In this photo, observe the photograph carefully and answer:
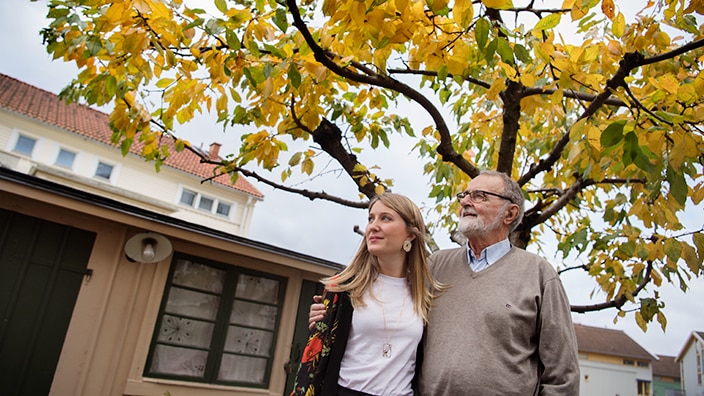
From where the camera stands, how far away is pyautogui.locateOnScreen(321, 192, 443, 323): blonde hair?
1.85 m

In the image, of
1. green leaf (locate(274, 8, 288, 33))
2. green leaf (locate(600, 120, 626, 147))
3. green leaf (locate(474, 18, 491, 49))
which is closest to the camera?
green leaf (locate(600, 120, 626, 147))

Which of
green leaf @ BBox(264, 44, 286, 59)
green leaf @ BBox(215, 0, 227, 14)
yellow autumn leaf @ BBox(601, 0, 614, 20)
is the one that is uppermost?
yellow autumn leaf @ BBox(601, 0, 614, 20)

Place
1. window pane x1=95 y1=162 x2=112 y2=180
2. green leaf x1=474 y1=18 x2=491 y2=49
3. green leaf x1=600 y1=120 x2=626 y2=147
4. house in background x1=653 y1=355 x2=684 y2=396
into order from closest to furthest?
1. green leaf x1=600 y1=120 x2=626 y2=147
2. green leaf x1=474 y1=18 x2=491 y2=49
3. window pane x1=95 y1=162 x2=112 y2=180
4. house in background x1=653 y1=355 x2=684 y2=396

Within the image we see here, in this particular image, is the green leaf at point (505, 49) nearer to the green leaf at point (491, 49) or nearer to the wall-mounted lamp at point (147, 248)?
the green leaf at point (491, 49)

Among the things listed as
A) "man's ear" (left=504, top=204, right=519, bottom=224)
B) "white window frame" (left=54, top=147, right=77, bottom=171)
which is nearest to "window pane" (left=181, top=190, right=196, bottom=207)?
"white window frame" (left=54, top=147, right=77, bottom=171)

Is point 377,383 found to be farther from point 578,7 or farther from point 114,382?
point 114,382

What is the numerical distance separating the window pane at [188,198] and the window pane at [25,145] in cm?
504

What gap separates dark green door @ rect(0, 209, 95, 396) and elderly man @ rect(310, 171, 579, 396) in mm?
3419

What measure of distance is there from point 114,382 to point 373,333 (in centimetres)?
367

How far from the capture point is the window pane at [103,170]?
623 inches

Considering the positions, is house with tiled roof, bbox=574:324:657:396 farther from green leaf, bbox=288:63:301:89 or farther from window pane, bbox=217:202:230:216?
green leaf, bbox=288:63:301:89

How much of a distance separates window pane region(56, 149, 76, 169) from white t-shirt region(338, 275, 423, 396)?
54.6ft

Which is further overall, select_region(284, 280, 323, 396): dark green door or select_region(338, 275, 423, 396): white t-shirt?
select_region(284, 280, 323, 396): dark green door

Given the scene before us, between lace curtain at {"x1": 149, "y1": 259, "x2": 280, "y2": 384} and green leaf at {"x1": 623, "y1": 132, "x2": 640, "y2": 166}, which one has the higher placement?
green leaf at {"x1": 623, "y1": 132, "x2": 640, "y2": 166}
